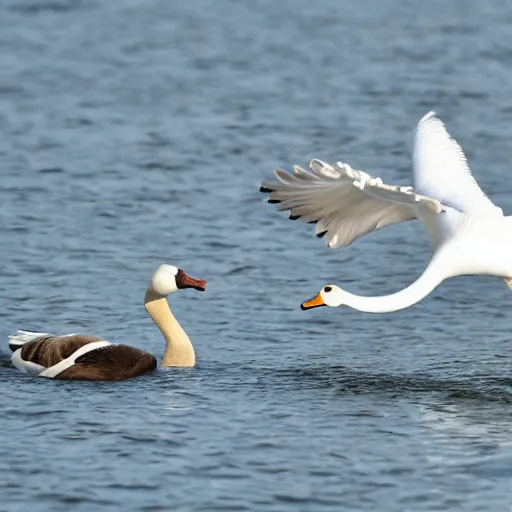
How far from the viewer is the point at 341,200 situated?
43.9 feet

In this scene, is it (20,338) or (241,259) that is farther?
(241,259)

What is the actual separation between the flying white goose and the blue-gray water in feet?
2.54

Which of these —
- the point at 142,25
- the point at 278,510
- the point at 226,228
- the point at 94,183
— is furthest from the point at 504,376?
the point at 142,25

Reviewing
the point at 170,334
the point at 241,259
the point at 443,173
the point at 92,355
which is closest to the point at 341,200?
the point at 443,173

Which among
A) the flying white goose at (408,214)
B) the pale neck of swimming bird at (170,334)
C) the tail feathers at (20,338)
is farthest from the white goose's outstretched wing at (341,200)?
the tail feathers at (20,338)

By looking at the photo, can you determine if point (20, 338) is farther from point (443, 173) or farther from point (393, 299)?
point (443, 173)

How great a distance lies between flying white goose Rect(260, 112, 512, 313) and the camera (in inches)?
492

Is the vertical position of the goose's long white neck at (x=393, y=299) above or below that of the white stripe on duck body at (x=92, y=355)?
above

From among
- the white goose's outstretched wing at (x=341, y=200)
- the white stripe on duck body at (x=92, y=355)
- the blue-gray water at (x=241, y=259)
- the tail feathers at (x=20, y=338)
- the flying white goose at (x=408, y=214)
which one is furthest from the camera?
the tail feathers at (x=20, y=338)

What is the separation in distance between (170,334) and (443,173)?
2886 millimetres

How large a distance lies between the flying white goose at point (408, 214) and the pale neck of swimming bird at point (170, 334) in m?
1.31

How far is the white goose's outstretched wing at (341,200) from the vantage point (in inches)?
481

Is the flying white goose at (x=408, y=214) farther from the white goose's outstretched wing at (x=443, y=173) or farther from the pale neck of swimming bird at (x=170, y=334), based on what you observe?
the pale neck of swimming bird at (x=170, y=334)

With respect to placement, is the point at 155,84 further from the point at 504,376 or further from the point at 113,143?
the point at 504,376
